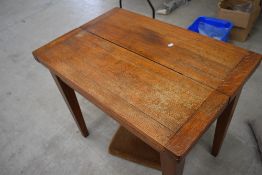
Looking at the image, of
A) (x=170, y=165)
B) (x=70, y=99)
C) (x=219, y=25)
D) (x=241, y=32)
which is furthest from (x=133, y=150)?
(x=241, y=32)

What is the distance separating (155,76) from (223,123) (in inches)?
17.2

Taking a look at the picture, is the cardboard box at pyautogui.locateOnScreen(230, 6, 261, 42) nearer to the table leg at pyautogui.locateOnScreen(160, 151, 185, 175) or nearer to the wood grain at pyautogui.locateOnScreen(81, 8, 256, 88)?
the wood grain at pyautogui.locateOnScreen(81, 8, 256, 88)

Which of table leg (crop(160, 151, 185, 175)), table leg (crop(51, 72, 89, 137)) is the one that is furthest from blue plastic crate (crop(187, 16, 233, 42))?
table leg (crop(160, 151, 185, 175))

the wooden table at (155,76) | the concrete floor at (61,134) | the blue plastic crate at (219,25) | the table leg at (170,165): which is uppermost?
the wooden table at (155,76)

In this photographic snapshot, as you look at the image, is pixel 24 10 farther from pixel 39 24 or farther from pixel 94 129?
pixel 94 129

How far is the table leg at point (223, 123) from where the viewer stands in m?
0.89

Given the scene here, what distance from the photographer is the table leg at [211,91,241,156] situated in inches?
34.9

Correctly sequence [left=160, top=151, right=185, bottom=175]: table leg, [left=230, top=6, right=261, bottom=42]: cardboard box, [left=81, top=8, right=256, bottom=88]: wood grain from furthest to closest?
[left=230, top=6, right=261, bottom=42]: cardboard box < [left=81, top=8, right=256, bottom=88]: wood grain < [left=160, top=151, right=185, bottom=175]: table leg

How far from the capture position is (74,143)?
53.3 inches

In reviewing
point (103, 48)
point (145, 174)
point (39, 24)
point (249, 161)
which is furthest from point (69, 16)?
point (249, 161)

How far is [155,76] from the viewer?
0.80 metres

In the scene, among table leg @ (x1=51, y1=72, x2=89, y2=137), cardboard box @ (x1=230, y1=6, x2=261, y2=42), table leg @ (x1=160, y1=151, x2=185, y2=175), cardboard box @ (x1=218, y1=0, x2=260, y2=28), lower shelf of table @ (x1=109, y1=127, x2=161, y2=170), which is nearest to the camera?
table leg @ (x1=160, y1=151, x2=185, y2=175)

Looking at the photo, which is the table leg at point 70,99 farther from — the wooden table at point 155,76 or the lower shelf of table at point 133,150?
the lower shelf of table at point 133,150

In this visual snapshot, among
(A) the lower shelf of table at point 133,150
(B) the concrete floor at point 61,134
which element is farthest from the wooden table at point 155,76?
(A) the lower shelf of table at point 133,150
